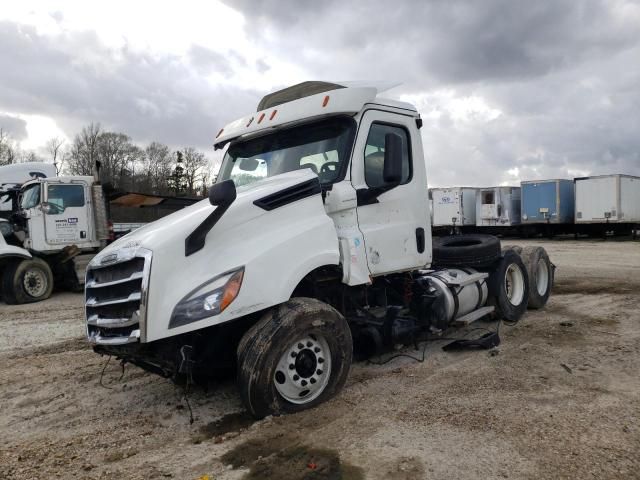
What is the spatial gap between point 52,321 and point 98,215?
4295 mm

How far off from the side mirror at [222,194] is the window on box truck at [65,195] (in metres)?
10.6

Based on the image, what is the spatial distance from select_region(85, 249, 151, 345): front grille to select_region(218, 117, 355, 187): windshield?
1817mm

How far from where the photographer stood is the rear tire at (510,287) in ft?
24.6

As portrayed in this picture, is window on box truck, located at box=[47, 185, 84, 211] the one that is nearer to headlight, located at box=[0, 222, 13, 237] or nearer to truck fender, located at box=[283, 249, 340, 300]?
headlight, located at box=[0, 222, 13, 237]

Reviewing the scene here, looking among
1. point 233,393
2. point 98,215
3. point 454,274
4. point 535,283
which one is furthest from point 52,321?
point 535,283

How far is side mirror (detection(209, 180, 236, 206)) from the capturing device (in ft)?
13.0

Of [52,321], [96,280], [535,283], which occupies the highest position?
[96,280]

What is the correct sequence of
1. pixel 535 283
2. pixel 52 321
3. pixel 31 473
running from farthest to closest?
pixel 52 321, pixel 535 283, pixel 31 473

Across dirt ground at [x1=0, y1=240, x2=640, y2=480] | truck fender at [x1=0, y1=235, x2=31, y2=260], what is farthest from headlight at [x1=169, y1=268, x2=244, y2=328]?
truck fender at [x1=0, y1=235, x2=31, y2=260]

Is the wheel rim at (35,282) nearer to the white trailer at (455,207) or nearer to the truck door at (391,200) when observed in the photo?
the truck door at (391,200)

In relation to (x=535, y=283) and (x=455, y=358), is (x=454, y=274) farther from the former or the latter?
(x=535, y=283)

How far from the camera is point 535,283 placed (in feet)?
28.2

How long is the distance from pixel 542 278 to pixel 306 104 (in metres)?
5.87

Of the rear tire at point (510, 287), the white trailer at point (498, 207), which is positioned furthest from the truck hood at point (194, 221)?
the white trailer at point (498, 207)
